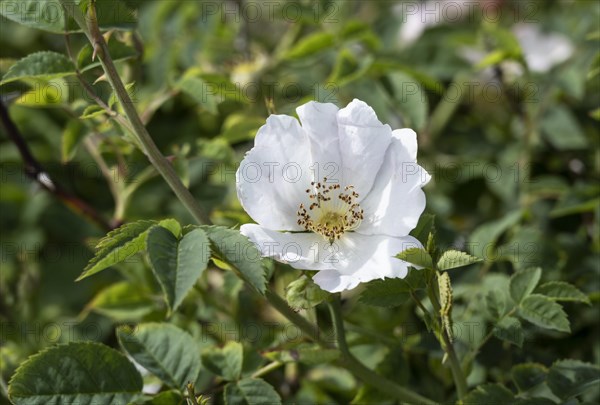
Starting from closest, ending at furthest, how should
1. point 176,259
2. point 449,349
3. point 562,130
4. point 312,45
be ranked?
point 176,259, point 449,349, point 312,45, point 562,130

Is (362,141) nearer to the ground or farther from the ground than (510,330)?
farther from the ground

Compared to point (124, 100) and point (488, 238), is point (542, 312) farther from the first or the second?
point (124, 100)

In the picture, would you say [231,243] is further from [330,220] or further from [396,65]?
[396,65]

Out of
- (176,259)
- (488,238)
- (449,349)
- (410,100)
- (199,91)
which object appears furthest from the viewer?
(410,100)

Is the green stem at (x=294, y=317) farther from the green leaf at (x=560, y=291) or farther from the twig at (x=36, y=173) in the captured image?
the twig at (x=36, y=173)

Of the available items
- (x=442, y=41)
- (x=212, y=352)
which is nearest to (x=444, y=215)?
(x=442, y=41)

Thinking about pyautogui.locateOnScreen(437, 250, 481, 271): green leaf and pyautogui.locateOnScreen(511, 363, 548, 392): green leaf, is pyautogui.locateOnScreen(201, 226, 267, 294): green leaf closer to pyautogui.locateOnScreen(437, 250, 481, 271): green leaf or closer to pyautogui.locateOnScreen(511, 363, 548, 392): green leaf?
pyautogui.locateOnScreen(437, 250, 481, 271): green leaf

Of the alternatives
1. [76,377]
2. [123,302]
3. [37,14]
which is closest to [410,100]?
[123,302]
